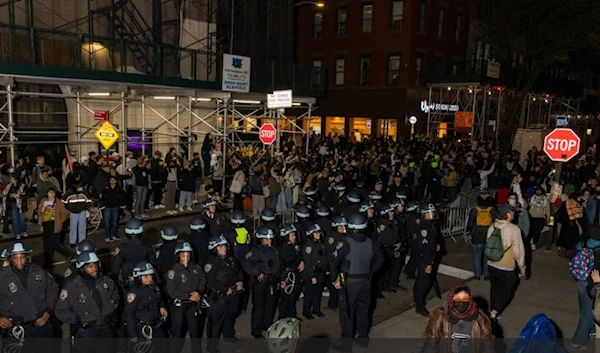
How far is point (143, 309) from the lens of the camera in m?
6.28

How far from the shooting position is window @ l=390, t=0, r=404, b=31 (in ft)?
106

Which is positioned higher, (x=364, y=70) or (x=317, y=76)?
(x=364, y=70)

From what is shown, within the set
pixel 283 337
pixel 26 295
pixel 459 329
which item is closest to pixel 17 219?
pixel 26 295

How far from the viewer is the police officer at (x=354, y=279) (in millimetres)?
7242

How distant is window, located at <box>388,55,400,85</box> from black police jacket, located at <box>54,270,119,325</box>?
2939 centimetres

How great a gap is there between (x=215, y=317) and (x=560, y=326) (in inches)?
218

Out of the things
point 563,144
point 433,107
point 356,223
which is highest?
point 433,107

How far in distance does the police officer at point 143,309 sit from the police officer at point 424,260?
167 inches

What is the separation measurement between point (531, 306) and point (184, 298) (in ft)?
20.5

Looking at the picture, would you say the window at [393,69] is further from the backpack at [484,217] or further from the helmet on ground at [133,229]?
the helmet on ground at [133,229]

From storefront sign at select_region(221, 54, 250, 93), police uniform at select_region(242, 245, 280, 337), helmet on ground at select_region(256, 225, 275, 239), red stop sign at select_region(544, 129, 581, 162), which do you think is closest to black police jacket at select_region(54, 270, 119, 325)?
police uniform at select_region(242, 245, 280, 337)

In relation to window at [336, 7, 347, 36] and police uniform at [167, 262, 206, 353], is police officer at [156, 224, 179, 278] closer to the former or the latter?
police uniform at [167, 262, 206, 353]

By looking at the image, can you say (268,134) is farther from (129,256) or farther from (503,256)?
(503,256)

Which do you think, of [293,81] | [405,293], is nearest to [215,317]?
[405,293]
